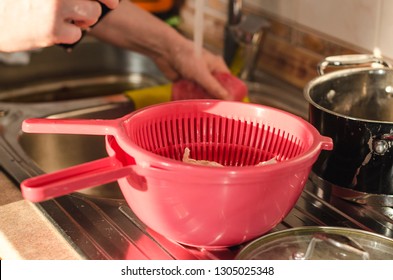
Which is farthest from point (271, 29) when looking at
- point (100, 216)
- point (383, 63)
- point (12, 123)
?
point (100, 216)

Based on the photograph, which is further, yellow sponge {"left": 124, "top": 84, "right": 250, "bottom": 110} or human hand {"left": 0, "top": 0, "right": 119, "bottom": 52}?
yellow sponge {"left": 124, "top": 84, "right": 250, "bottom": 110}

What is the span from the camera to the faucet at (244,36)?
4.64 ft

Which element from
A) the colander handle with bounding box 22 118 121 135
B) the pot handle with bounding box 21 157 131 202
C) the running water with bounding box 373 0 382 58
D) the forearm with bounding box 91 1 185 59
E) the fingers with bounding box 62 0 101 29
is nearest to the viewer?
the pot handle with bounding box 21 157 131 202

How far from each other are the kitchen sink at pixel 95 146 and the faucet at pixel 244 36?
44 millimetres

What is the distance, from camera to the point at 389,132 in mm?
871

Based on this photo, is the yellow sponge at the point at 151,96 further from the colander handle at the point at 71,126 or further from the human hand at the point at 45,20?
the colander handle at the point at 71,126

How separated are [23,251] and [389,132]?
0.46 meters

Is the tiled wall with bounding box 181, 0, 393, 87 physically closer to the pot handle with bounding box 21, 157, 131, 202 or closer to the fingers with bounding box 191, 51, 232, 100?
the fingers with bounding box 191, 51, 232, 100

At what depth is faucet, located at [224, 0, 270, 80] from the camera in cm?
141

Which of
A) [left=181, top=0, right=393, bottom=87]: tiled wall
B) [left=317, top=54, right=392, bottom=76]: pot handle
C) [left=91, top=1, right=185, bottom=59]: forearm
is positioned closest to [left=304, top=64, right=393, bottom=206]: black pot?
[left=317, top=54, right=392, bottom=76]: pot handle

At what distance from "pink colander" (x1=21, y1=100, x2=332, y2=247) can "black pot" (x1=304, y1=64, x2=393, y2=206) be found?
0.24 feet

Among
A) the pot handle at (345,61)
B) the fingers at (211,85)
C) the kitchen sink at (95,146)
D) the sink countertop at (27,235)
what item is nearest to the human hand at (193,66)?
the fingers at (211,85)
